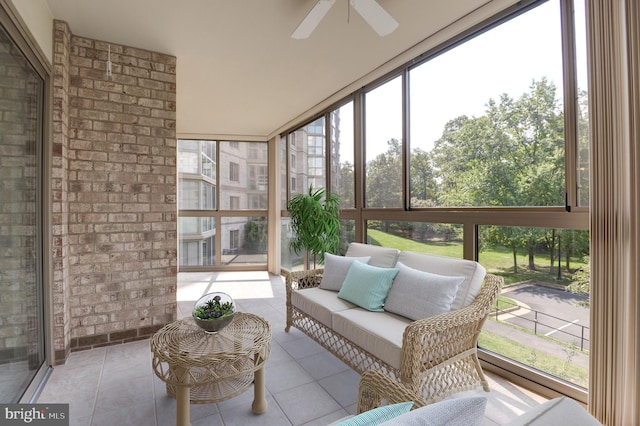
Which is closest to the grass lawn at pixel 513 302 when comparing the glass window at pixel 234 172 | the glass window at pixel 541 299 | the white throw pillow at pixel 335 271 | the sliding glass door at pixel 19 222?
the glass window at pixel 541 299

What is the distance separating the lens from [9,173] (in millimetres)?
1767

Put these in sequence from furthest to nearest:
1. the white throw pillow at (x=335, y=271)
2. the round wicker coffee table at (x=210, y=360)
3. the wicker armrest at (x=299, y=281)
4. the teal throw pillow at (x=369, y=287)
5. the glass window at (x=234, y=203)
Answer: the glass window at (x=234, y=203)
the wicker armrest at (x=299, y=281)
the white throw pillow at (x=335, y=271)
the teal throw pillow at (x=369, y=287)
the round wicker coffee table at (x=210, y=360)

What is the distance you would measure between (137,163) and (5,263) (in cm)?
135

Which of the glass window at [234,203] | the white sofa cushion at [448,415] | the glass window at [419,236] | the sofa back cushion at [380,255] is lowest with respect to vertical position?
the white sofa cushion at [448,415]

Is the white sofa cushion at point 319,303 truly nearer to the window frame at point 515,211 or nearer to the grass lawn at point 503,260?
the grass lawn at point 503,260

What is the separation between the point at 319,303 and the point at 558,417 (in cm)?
206

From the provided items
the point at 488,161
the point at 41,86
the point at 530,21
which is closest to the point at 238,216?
the point at 41,86

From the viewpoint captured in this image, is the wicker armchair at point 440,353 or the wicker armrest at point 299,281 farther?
the wicker armrest at point 299,281

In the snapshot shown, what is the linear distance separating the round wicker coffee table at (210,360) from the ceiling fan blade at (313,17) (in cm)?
198

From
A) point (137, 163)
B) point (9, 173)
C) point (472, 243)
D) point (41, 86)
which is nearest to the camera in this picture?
point (9, 173)

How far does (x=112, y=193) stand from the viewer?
276 cm

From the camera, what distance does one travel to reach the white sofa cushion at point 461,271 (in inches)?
84.3

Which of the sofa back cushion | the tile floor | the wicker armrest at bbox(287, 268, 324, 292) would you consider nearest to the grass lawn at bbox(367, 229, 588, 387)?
the tile floor

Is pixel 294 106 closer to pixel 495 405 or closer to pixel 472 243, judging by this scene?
pixel 472 243
